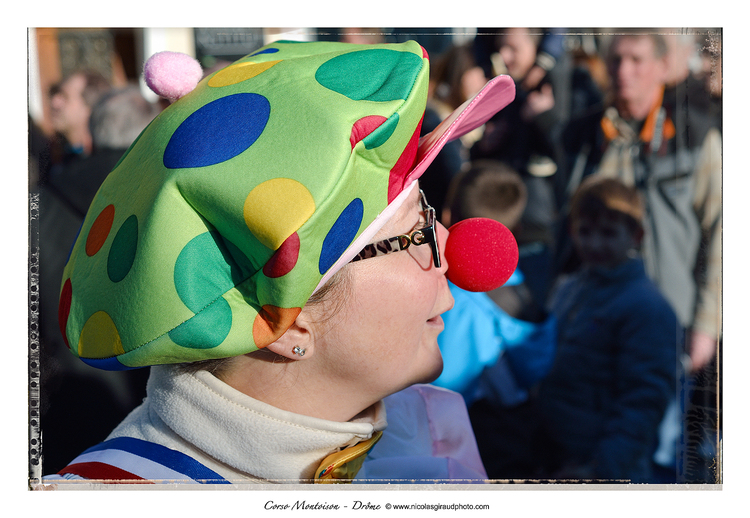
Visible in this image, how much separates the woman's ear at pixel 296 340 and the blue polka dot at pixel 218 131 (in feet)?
1.24

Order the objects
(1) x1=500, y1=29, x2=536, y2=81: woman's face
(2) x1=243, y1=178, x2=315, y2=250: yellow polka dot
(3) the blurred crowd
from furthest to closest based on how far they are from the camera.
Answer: (1) x1=500, y1=29, x2=536, y2=81: woman's face → (3) the blurred crowd → (2) x1=243, y1=178, x2=315, y2=250: yellow polka dot

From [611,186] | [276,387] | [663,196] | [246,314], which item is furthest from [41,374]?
[663,196]

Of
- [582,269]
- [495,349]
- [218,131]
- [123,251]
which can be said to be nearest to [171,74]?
[218,131]

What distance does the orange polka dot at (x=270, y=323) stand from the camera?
1.04 metres

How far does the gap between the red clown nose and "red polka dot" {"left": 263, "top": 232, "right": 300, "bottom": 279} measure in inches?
19.6

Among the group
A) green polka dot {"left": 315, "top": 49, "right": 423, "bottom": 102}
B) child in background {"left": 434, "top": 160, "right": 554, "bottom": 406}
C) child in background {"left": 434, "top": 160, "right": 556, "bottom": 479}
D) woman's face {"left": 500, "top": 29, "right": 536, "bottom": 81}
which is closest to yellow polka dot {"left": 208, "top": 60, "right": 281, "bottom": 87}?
green polka dot {"left": 315, "top": 49, "right": 423, "bottom": 102}

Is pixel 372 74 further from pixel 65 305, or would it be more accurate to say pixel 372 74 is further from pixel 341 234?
pixel 65 305

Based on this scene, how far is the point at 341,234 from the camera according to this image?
41.4 inches

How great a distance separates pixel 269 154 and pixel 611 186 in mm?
2490

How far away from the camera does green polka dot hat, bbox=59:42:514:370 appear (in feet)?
3.17

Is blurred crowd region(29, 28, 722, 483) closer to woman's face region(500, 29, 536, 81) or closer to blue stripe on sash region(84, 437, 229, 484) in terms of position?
woman's face region(500, 29, 536, 81)

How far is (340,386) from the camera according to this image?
127cm

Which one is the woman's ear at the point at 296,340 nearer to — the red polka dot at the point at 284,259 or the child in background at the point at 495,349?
the red polka dot at the point at 284,259

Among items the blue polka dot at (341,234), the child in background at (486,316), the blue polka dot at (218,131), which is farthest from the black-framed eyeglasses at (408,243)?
the child in background at (486,316)
